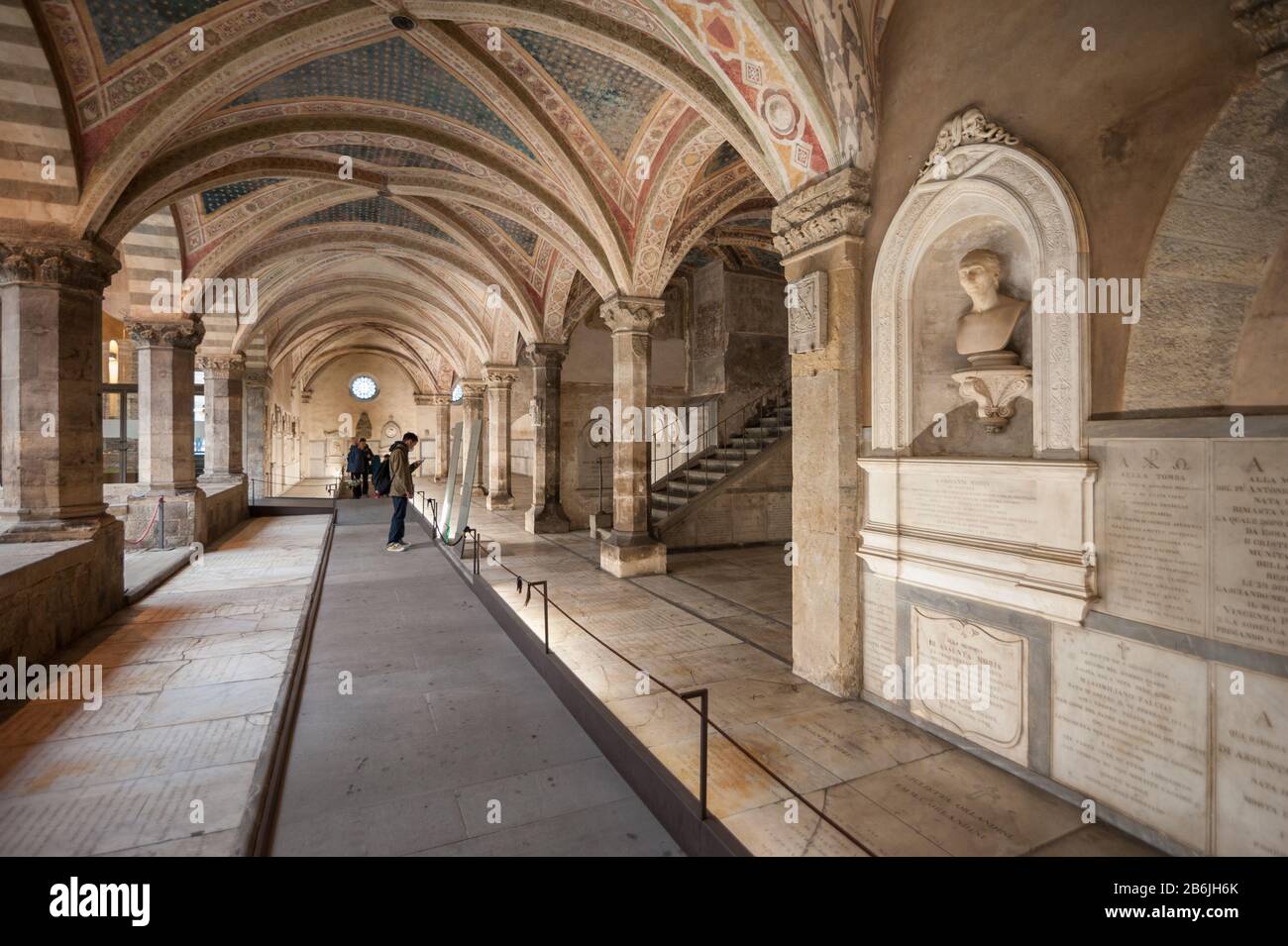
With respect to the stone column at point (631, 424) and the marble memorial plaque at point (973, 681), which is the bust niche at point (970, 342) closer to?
the marble memorial plaque at point (973, 681)

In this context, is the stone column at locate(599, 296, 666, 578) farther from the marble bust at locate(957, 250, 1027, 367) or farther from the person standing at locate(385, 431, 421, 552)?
the marble bust at locate(957, 250, 1027, 367)

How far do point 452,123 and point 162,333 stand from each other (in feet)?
19.6

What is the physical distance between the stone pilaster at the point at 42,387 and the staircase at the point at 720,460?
7.57m

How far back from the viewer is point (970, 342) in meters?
3.51

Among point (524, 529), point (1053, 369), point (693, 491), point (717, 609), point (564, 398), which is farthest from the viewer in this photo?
point (564, 398)

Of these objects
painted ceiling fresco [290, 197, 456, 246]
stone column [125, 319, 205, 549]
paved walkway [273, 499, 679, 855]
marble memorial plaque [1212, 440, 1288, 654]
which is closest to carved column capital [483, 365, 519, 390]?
painted ceiling fresco [290, 197, 456, 246]

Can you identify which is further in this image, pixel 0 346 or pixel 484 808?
pixel 0 346

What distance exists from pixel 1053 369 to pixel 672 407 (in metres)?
12.2

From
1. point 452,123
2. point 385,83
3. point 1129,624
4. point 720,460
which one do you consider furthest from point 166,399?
point 1129,624

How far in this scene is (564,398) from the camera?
14508 mm

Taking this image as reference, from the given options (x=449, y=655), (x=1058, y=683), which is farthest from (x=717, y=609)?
(x=1058, y=683)

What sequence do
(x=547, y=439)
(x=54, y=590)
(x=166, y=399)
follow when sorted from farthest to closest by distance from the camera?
(x=547, y=439) < (x=166, y=399) < (x=54, y=590)

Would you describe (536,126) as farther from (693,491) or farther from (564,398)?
(564,398)

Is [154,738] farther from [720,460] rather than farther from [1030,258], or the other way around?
[720,460]
